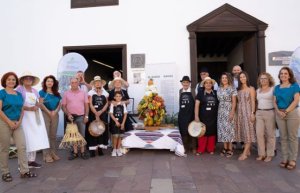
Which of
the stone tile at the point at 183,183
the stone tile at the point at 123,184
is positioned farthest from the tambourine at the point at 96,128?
the stone tile at the point at 183,183

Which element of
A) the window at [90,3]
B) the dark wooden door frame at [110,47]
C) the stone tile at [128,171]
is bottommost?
the stone tile at [128,171]

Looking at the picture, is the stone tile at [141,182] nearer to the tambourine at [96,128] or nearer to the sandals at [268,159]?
the tambourine at [96,128]

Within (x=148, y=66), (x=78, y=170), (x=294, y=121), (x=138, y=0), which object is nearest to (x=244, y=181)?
(x=294, y=121)

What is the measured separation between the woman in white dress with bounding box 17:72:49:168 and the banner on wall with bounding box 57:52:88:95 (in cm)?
171

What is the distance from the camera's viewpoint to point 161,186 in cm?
406

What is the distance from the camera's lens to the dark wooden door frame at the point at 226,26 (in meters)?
7.54

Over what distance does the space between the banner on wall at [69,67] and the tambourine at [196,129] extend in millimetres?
2754

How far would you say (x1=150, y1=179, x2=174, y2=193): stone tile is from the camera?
3904mm

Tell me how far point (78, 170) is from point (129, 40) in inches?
157

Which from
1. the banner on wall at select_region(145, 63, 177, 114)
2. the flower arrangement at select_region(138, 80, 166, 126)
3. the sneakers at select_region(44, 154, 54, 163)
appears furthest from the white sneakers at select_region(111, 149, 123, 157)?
the banner on wall at select_region(145, 63, 177, 114)

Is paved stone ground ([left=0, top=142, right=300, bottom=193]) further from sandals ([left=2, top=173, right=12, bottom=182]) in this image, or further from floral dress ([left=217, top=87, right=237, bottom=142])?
floral dress ([left=217, top=87, right=237, bottom=142])

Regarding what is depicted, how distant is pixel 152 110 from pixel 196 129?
3.46 feet

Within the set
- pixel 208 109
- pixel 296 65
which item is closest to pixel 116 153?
pixel 208 109

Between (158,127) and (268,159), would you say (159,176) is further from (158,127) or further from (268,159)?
(268,159)
